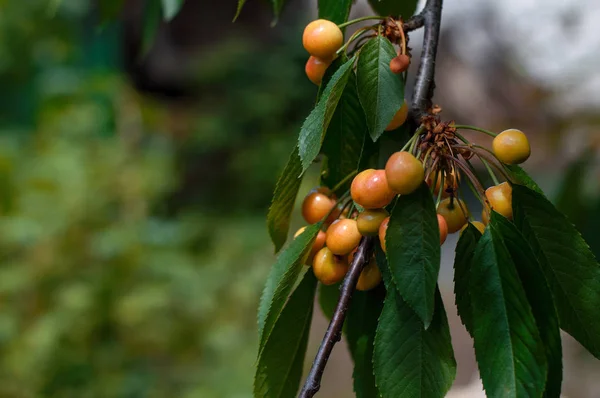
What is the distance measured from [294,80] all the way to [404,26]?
3.24 m

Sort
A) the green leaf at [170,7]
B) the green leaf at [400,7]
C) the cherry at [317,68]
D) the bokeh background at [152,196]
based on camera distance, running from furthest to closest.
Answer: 1. the bokeh background at [152,196]
2. the green leaf at [170,7]
3. the green leaf at [400,7]
4. the cherry at [317,68]

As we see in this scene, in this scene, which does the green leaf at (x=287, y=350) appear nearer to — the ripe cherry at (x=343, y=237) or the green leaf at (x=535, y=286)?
the ripe cherry at (x=343, y=237)

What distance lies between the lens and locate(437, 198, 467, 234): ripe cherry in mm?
422

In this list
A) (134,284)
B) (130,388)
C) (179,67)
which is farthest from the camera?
(179,67)

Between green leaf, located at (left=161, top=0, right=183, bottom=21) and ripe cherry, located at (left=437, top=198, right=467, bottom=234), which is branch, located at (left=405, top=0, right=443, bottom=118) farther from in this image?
green leaf, located at (left=161, top=0, right=183, bottom=21)

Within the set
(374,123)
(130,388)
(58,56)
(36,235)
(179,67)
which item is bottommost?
(374,123)

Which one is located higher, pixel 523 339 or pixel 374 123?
pixel 374 123

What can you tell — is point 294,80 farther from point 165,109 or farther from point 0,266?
point 0,266

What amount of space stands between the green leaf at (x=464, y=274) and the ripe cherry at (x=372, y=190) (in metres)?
0.05

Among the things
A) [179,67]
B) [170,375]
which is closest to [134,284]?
[170,375]

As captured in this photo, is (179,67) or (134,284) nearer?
(134,284)

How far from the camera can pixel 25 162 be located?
2.23m

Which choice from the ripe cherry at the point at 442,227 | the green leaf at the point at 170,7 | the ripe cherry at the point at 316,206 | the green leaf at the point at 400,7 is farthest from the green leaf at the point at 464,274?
the green leaf at the point at 170,7

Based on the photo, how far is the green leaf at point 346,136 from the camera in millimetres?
470
